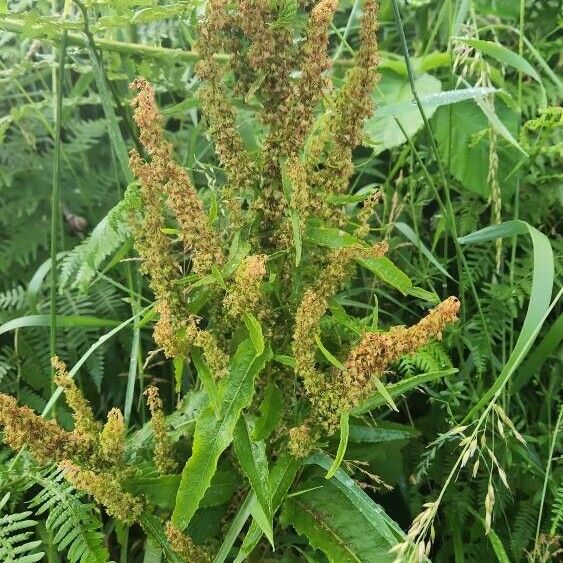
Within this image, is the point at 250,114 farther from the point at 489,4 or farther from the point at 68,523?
the point at 68,523

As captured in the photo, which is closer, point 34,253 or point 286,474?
point 286,474

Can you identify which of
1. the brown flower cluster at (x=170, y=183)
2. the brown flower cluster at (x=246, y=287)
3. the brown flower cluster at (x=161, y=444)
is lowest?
the brown flower cluster at (x=161, y=444)

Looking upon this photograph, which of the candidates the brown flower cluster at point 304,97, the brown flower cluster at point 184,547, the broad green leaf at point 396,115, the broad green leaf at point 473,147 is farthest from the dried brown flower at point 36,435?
the broad green leaf at point 473,147

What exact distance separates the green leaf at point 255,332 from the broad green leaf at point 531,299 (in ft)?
0.87

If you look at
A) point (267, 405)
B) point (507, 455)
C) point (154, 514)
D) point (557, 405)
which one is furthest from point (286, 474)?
point (557, 405)

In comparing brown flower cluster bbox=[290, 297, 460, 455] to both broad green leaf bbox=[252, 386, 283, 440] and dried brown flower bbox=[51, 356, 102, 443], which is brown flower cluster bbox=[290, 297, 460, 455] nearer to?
broad green leaf bbox=[252, 386, 283, 440]

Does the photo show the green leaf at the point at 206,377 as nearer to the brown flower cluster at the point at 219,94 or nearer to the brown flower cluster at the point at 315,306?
the brown flower cluster at the point at 315,306

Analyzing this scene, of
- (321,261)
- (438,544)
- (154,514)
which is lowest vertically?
(438,544)


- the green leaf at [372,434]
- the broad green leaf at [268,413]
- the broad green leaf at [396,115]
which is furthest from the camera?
the broad green leaf at [396,115]

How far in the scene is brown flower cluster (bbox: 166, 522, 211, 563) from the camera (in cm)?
73

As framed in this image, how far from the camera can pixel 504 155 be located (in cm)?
122

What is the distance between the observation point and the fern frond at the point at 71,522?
762 millimetres

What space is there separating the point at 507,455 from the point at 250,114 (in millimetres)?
722

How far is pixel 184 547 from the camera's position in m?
0.75
